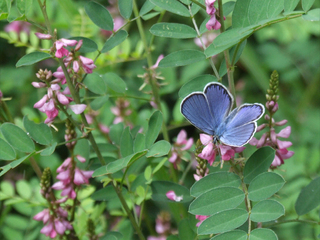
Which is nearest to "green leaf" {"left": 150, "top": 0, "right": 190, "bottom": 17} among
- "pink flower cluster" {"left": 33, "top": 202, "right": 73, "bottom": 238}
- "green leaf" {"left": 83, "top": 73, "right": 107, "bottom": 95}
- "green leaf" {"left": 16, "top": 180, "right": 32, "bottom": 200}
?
"green leaf" {"left": 83, "top": 73, "right": 107, "bottom": 95}

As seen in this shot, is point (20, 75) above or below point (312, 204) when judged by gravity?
below

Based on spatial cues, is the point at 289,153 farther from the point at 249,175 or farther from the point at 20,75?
the point at 20,75

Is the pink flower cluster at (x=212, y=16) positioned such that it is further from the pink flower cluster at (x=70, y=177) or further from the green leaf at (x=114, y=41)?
the pink flower cluster at (x=70, y=177)

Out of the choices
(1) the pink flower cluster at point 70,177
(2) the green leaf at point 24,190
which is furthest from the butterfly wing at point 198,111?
(2) the green leaf at point 24,190

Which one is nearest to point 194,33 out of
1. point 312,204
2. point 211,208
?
point 211,208

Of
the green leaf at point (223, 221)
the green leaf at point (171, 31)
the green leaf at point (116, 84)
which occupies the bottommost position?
the green leaf at point (223, 221)

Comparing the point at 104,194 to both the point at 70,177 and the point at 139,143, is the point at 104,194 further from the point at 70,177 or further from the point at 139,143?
the point at 139,143

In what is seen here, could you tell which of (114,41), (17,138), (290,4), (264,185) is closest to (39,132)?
(17,138)
